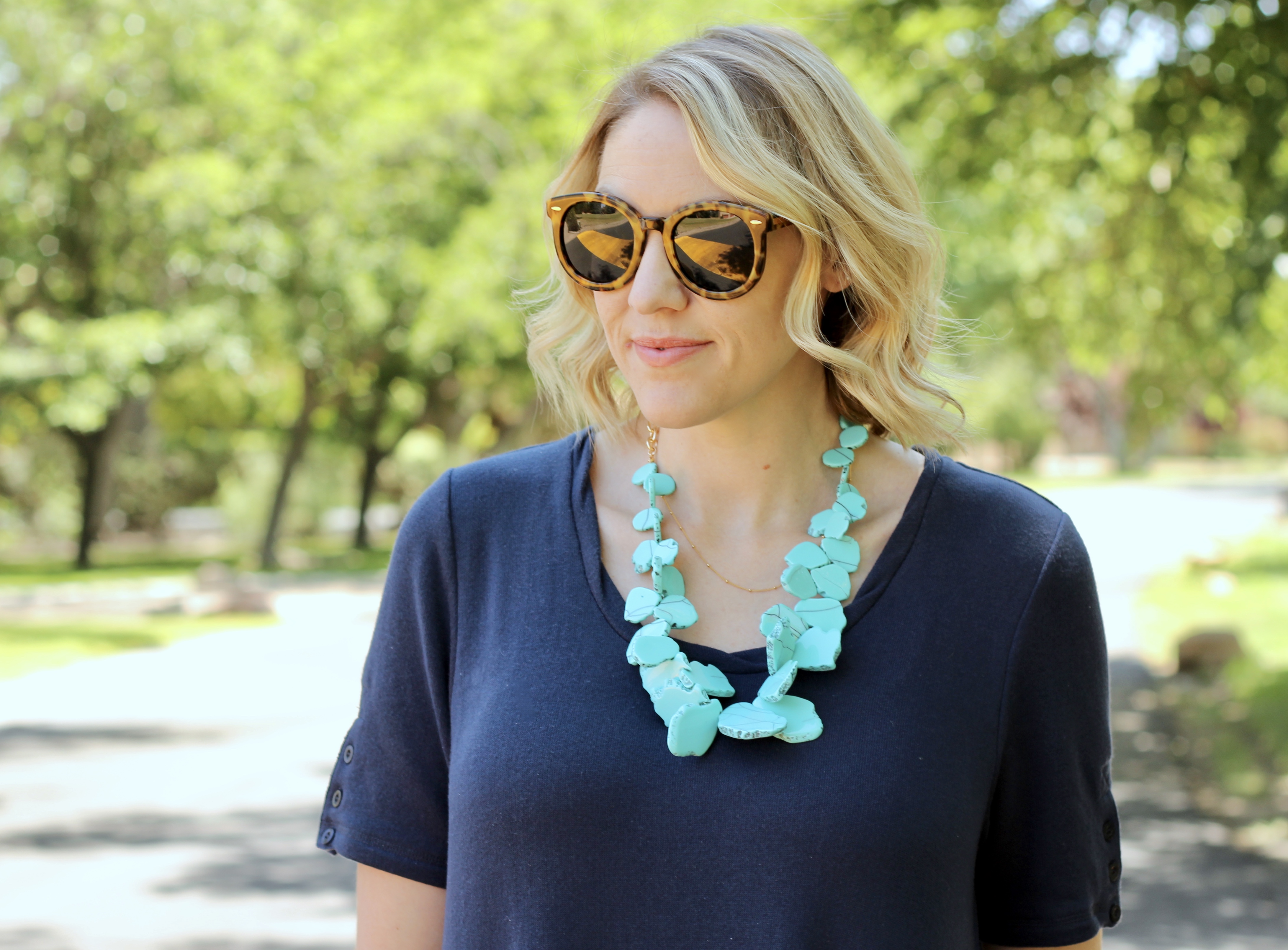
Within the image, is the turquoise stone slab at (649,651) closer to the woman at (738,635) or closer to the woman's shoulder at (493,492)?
the woman at (738,635)

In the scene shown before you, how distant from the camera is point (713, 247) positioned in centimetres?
169

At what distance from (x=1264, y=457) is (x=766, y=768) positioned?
224 feet

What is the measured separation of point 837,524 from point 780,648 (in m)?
0.23

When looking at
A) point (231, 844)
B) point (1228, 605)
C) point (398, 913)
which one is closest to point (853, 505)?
point (398, 913)

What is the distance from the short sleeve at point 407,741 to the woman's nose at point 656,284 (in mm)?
427

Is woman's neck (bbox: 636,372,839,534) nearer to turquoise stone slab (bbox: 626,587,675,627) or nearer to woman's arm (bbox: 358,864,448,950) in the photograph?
turquoise stone slab (bbox: 626,587,675,627)

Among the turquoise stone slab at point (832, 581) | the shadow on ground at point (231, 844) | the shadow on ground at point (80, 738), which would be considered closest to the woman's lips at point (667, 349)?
the turquoise stone slab at point (832, 581)

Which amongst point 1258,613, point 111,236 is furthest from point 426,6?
point 1258,613

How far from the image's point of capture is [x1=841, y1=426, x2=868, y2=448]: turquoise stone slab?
192 cm

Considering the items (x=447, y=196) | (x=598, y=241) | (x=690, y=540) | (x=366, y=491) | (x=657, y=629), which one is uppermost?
(x=447, y=196)

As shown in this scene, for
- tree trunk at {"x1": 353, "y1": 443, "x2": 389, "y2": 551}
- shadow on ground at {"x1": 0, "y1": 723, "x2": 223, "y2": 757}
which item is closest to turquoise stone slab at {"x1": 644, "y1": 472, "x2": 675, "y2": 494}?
shadow on ground at {"x1": 0, "y1": 723, "x2": 223, "y2": 757}

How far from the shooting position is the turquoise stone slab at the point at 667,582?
68.8 inches

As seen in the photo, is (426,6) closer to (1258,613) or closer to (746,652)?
(1258,613)

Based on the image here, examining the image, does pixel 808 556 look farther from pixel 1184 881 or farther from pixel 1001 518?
pixel 1184 881
